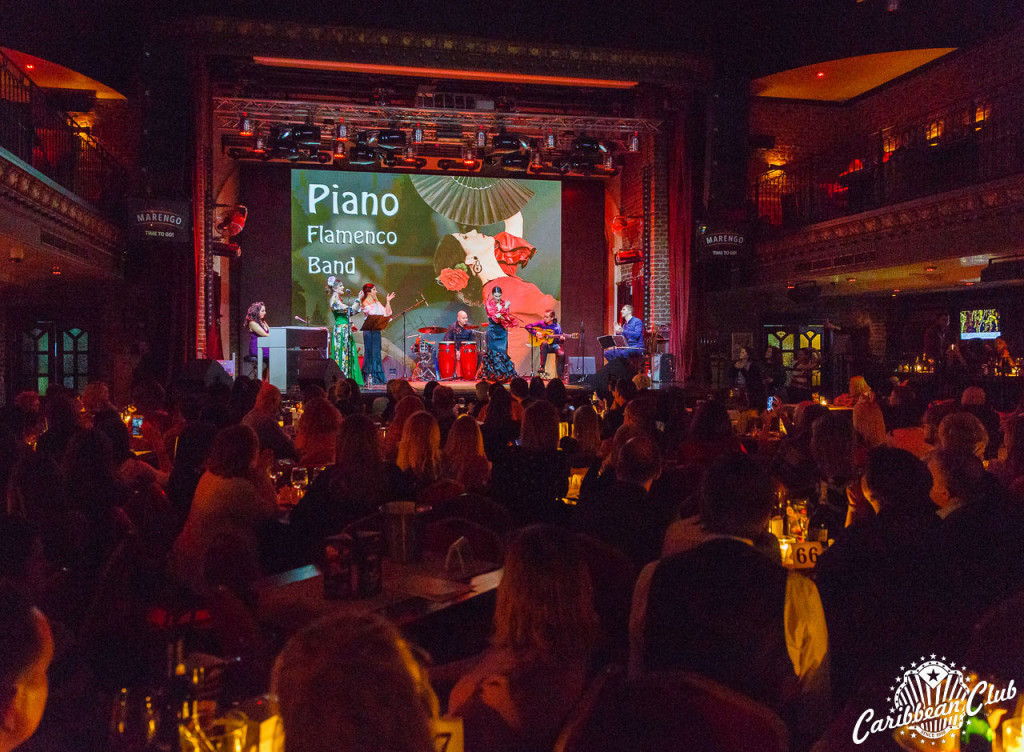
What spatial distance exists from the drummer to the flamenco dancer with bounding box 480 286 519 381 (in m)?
0.37

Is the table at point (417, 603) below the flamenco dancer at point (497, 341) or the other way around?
below

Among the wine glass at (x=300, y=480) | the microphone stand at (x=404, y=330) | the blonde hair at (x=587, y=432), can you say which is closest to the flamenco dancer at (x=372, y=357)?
the microphone stand at (x=404, y=330)

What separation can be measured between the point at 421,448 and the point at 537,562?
2.19 m

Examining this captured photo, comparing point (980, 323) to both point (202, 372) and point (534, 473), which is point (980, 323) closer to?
point (202, 372)

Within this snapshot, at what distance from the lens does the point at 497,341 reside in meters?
13.8

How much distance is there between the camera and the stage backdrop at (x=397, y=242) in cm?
1463

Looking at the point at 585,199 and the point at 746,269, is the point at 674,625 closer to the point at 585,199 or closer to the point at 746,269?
the point at 746,269

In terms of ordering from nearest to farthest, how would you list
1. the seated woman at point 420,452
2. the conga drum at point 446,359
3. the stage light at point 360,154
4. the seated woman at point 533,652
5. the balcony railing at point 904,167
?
the seated woman at point 533,652, the seated woman at point 420,452, the balcony railing at point 904,167, the stage light at point 360,154, the conga drum at point 446,359

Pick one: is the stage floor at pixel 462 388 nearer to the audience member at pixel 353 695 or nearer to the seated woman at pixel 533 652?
the seated woman at pixel 533 652

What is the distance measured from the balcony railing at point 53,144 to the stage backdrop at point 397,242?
3.11 meters

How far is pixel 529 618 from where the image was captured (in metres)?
1.67

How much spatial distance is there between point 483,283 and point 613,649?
13028 mm

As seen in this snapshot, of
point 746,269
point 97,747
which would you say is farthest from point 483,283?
point 97,747

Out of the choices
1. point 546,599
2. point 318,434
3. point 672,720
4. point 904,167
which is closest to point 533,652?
point 546,599
